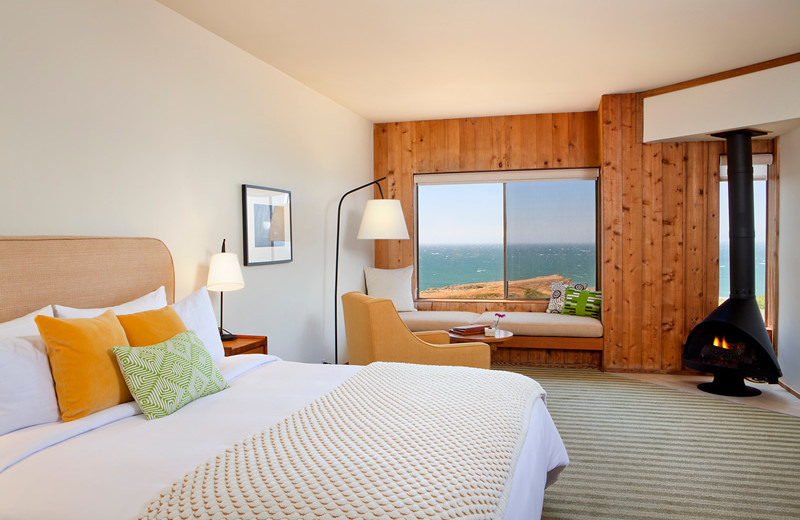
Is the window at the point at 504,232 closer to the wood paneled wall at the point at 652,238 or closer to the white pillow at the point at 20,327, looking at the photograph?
the wood paneled wall at the point at 652,238

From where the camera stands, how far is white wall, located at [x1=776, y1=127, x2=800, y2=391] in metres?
4.47

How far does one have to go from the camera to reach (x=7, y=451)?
1.58 m

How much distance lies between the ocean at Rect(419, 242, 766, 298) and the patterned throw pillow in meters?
0.17

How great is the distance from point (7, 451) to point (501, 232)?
5.14 m

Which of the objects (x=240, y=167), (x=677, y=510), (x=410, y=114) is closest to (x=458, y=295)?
(x=410, y=114)

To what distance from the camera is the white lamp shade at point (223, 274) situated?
315 centimetres

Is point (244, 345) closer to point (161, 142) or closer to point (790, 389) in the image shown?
point (161, 142)

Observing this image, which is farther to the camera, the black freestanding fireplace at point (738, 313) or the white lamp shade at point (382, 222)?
the white lamp shade at point (382, 222)

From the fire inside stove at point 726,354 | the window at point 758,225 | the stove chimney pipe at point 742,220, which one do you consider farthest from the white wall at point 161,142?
the window at point 758,225

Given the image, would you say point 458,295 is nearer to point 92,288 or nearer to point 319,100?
point 319,100

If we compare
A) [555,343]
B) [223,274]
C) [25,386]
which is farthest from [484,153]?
[25,386]

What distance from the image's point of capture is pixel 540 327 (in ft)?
17.4

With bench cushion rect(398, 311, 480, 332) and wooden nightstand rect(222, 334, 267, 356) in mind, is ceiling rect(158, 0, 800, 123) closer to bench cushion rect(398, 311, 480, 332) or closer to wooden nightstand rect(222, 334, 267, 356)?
wooden nightstand rect(222, 334, 267, 356)

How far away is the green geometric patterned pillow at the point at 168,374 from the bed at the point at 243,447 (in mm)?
46
